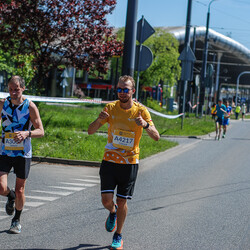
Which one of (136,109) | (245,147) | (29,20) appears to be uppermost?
(29,20)

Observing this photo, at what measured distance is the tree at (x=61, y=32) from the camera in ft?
61.7

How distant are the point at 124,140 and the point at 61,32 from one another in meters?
14.2

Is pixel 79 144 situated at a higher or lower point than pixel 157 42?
lower

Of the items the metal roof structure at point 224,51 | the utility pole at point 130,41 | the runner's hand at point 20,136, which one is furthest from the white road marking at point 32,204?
the metal roof structure at point 224,51

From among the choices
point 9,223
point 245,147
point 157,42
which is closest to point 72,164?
point 9,223

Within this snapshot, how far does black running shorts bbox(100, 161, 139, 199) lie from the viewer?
534 centimetres

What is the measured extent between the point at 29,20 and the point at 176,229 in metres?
14.2

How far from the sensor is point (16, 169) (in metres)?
5.85

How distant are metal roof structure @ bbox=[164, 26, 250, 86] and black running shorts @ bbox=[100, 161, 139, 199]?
53.5m

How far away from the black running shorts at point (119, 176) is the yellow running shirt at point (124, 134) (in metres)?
0.05

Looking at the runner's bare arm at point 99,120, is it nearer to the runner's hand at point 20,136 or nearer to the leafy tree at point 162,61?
the runner's hand at point 20,136

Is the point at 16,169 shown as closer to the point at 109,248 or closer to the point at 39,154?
the point at 109,248

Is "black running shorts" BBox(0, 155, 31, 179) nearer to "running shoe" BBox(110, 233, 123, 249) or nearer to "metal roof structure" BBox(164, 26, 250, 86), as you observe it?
"running shoe" BBox(110, 233, 123, 249)

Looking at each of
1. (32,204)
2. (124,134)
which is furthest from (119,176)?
(32,204)
